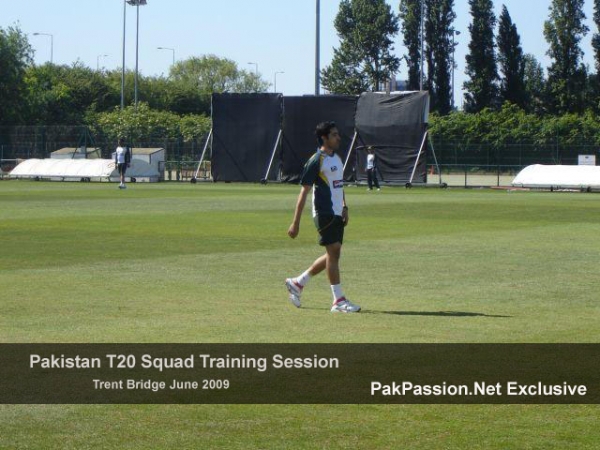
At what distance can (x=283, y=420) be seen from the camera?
7.46 metres

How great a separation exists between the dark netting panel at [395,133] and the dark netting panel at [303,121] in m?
1.26

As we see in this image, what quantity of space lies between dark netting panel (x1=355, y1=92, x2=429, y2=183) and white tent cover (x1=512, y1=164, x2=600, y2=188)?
431cm

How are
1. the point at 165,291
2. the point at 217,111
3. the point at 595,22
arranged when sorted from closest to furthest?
the point at 165,291 < the point at 217,111 < the point at 595,22

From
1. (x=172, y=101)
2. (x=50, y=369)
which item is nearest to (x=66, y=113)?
(x=172, y=101)

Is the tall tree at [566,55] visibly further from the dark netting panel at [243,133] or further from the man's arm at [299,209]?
the man's arm at [299,209]

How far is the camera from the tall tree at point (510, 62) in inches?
4279

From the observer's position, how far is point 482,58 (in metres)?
110

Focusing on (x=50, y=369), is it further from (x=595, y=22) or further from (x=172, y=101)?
(x=172, y=101)

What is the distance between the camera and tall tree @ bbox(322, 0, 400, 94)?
125938 mm

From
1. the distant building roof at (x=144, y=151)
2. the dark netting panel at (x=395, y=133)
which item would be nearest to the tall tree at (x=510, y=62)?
the distant building roof at (x=144, y=151)

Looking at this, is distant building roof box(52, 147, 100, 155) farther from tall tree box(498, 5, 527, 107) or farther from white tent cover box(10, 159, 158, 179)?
tall tree box(498, 5, 527, 107)

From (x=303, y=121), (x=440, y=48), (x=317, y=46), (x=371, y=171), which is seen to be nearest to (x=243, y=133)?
(x=303, y=121)

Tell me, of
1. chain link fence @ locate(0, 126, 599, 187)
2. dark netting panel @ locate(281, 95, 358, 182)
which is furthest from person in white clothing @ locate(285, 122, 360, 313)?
chain link fence @ locate(0, 126, 599, 187)

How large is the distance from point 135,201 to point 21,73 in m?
56.5
